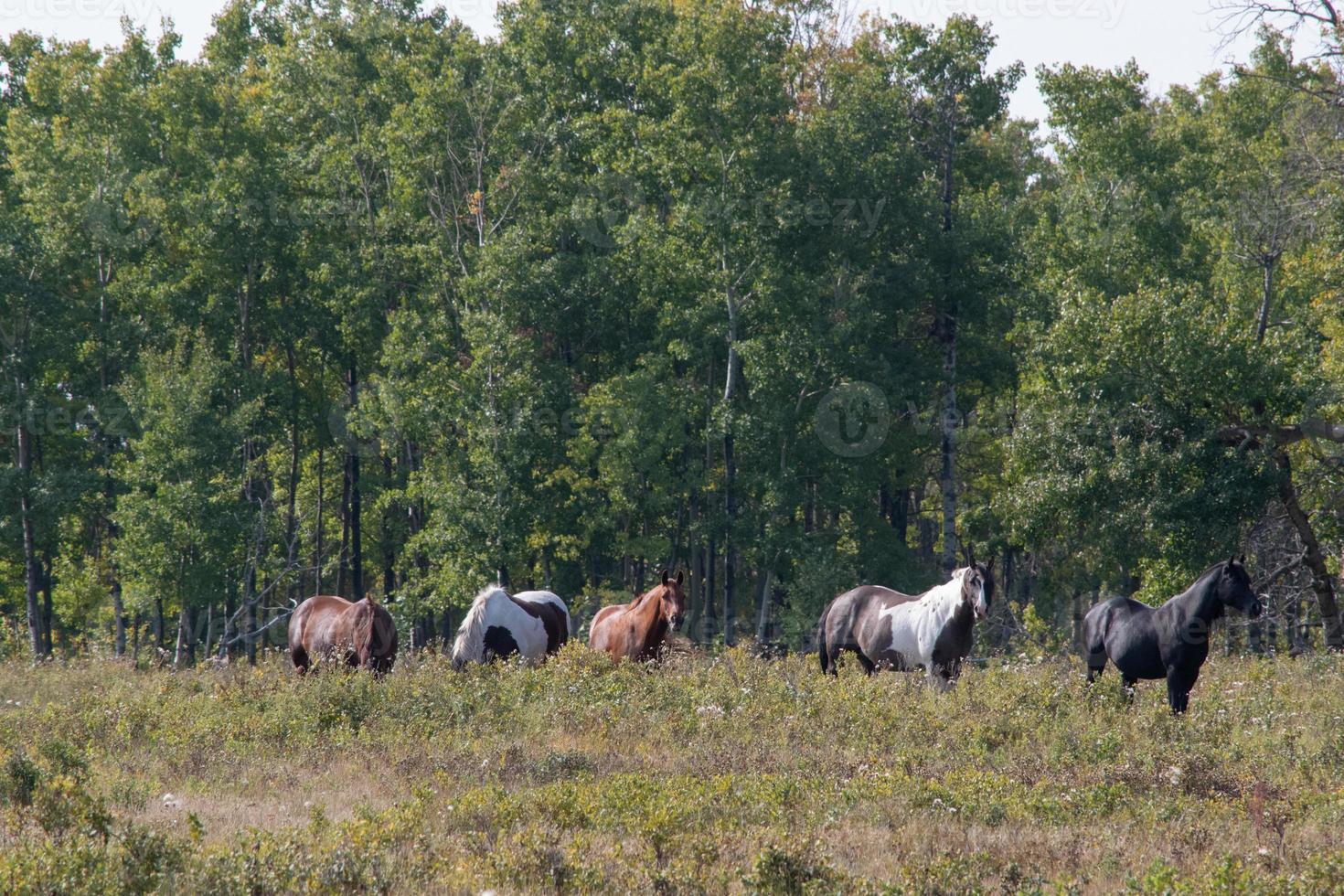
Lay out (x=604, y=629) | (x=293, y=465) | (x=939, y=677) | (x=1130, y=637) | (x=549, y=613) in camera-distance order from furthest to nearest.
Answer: (x=293, y=465)
(x=549, y=613)
(x=604, y=629)
(x=939, y=677)
(x=1130, y=637)

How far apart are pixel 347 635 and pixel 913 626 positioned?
24.7 feet

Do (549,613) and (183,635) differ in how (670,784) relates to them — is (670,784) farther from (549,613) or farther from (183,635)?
(183,635)

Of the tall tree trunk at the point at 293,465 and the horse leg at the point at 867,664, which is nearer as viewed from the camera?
the horse leg at the point at 867,664

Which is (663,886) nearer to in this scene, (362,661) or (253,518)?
(362,661)

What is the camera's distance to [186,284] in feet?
121

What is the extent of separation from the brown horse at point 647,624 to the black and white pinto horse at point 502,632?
96 cm

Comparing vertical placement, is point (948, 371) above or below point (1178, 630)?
above

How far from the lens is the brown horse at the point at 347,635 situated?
54.5 feet

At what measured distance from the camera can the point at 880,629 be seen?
675 inches

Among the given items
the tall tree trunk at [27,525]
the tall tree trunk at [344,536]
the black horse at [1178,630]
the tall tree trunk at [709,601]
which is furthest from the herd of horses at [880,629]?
the tall tree trunk at [344,536]

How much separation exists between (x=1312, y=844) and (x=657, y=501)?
26.3 meters

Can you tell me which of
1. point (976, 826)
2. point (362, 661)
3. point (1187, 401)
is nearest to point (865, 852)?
point (976, 826)

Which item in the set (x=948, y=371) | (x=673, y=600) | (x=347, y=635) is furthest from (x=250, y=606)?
(x=673, y=600)

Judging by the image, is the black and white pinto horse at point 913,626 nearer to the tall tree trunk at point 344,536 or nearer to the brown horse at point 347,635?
the brown horse at point 347,635
